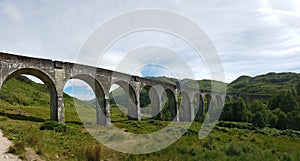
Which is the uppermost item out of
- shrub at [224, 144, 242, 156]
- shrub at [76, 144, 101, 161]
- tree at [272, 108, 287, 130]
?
shrub at [76, 144, 101, 161]

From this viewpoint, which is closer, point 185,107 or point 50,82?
point 50,82

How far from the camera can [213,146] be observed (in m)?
13.6

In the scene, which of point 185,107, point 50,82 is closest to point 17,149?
point 50,82

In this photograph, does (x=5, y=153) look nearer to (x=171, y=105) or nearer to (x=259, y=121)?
(x=171, y=105)

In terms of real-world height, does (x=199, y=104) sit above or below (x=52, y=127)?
above

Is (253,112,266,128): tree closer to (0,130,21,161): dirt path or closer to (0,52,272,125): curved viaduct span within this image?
(0,52,272,125): curved viaduct span

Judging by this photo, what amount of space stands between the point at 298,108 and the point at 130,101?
3033 cm

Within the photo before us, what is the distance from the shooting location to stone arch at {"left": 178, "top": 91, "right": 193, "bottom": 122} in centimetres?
4500

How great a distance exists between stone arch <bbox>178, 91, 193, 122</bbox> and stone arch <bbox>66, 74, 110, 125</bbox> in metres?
20.9

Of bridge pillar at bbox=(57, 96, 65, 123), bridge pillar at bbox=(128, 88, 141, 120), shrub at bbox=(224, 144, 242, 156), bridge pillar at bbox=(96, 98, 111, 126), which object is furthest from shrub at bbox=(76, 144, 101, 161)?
bridge pillar at bbox=(128, 88, 141, 120)

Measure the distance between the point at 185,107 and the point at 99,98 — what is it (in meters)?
22.7

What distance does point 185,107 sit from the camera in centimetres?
4591

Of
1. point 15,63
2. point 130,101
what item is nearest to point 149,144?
point 15,63

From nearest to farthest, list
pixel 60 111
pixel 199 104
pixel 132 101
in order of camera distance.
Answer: pixel 60 111, pixel 132 101, pixel 199 104
